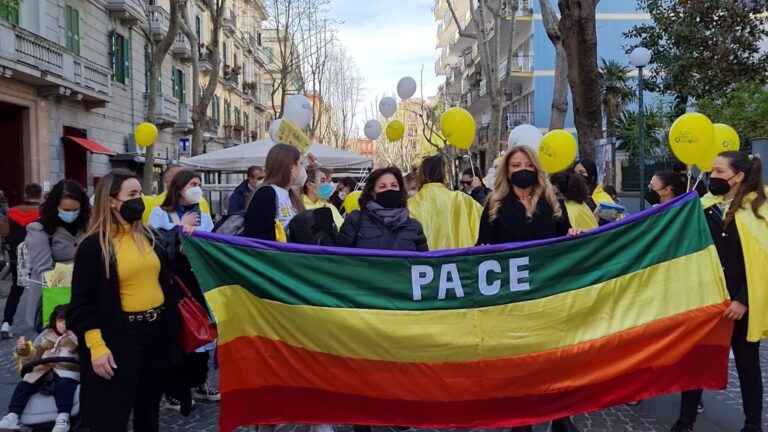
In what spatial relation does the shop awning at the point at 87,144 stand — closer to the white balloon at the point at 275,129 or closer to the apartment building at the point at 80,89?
the apartment building at the point at 80,89

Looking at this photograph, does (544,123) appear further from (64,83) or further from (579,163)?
(579,163)

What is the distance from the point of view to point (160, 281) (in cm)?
401

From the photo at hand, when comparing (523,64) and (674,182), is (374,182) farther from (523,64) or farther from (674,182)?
(523,64)

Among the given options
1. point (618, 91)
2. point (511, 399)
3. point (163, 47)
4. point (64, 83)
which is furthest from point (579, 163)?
point (618, 91)

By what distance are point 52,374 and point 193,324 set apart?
1431 mm

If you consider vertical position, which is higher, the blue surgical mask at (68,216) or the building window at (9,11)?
the building window at (9,11)

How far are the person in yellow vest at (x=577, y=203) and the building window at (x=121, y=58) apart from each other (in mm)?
24219

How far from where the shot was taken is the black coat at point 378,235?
4773 millimetres

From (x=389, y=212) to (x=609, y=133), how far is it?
3074 centimetres

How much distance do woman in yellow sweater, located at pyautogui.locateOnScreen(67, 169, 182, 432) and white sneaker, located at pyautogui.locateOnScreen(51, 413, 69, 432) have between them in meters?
1.21

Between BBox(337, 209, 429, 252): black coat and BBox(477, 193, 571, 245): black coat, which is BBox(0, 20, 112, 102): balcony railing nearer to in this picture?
BBox(337, 209, 429, 252): black coat

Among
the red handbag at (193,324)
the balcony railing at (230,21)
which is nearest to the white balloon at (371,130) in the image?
the red handbag at (193,324)

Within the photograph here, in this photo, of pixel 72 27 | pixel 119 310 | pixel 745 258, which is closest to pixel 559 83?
pixel 745 258

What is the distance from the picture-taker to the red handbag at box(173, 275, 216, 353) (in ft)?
14.1
